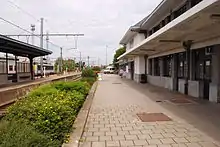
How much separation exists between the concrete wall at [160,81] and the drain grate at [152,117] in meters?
10.1

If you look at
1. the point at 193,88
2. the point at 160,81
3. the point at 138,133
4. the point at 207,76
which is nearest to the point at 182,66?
the point at 193,88

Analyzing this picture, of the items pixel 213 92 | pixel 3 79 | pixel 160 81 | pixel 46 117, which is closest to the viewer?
pixel 46 117

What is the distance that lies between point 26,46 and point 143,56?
468 inches

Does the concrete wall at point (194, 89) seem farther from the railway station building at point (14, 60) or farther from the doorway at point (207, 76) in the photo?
the railway station building at point (14, 60)

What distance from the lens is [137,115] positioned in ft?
29.7

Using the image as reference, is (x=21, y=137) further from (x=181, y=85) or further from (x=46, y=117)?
(x=181, y=85)

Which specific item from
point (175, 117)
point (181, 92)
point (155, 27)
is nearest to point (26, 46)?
point (155, 27)

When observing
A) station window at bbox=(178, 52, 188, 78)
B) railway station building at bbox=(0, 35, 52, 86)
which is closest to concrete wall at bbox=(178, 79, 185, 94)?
station window at bbox=(178, 52, 188, 78)

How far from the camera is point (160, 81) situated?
2209 cm

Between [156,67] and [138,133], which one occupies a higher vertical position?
[156,67]

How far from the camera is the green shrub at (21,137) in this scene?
425 cm

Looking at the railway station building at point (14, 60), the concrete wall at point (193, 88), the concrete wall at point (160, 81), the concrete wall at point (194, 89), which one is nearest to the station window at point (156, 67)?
the concrete wall at point (160, 81)

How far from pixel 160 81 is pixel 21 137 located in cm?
1853

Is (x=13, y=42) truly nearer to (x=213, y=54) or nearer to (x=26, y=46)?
(x=26, y=46)
